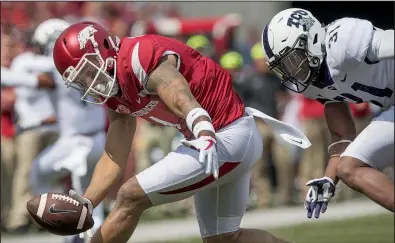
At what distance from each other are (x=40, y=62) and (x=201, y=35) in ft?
13.5

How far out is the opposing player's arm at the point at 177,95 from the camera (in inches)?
214

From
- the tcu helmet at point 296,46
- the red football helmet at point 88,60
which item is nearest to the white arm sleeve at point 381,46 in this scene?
the tcu helmet at point 296,46

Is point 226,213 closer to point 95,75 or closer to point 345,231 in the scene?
point 95,75

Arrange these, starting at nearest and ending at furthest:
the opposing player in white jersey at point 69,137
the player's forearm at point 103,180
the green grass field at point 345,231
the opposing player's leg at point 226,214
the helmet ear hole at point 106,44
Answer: the helmet ear hole at point 106,44 < the opposing player's leg at point 226,214 < the player's forearm at point 103,180 < the opposing player in white jersey at point 69,137 < the green grass field at point 345,231

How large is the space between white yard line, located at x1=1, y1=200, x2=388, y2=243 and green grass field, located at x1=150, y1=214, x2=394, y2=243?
0.33 m

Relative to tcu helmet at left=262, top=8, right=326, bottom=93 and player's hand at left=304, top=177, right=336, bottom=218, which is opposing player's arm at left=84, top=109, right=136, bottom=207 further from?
player's hand at left=304, top=177, right=336, bottom=218

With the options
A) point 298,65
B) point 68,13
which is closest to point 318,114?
point 68,13

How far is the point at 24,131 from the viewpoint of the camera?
11.0 metres

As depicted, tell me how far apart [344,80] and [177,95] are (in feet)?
3.81

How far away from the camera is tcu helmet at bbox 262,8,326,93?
20.6ft

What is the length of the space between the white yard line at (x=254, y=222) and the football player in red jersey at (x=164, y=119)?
3.51 metres

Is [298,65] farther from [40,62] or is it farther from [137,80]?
[40,62]

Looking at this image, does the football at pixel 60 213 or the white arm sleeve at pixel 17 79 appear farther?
the white arm sleeve at pixel 17 79

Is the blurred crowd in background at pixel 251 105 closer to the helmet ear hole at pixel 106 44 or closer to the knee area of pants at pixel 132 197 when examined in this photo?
the helmet ear hole at pixel 106 44
